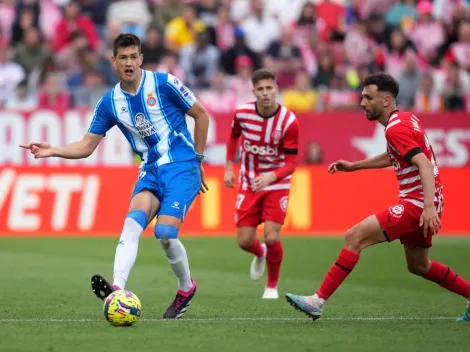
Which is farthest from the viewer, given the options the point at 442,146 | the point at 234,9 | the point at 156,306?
the point at 234,9

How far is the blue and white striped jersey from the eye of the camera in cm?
952

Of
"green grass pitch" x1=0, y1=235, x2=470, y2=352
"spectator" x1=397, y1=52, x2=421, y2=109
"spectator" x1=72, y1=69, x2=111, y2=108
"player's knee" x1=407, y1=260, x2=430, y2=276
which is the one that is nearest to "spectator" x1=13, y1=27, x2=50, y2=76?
"spectator" x1=72, y1=69, x2=111, y2=108

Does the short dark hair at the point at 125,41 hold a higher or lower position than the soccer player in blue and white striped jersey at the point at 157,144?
higher

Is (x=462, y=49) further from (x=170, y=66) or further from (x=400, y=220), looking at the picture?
(x=400, y=220)

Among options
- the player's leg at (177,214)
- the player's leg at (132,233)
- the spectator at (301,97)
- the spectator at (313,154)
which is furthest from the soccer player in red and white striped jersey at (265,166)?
the spectator at (301,97)

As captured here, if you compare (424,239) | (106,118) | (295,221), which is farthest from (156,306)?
(295,221)

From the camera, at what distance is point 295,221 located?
19.4m

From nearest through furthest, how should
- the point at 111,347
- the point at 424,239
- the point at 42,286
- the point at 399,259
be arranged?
the point at 111,347
the point at 424,239
the point at 42,286
the point at 399,259

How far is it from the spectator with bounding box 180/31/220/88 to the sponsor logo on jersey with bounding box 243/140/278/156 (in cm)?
1087

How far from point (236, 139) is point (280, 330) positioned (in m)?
4.04

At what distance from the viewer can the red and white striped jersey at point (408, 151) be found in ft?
28.9

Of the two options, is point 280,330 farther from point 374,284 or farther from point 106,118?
point 374,284

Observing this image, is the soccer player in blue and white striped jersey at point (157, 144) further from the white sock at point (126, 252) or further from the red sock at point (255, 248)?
the red sock at point (255, 248)

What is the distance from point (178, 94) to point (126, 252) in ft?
4.81
